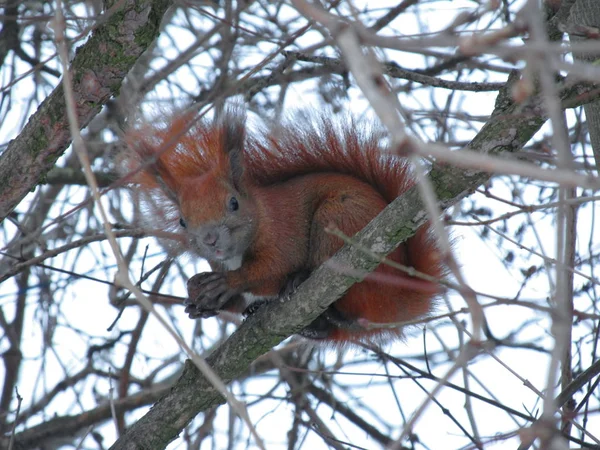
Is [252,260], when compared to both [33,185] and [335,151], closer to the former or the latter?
[335,151]

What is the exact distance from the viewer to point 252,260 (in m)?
2.58

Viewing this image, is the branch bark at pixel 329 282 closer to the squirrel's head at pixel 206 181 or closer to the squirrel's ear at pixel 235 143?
the squirrel's head at pixel 206 181

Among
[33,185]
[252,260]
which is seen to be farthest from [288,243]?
[33,185]

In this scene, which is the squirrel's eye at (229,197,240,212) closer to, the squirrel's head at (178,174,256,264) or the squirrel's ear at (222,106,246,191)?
the squirrel's head at (178,174,256,264)

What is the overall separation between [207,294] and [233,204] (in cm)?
32

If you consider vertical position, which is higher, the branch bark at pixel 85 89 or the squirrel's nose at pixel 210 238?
the branch bark at pixel 85 89

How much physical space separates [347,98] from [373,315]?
41.4 inches

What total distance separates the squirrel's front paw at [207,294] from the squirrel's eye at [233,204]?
225 millimetres

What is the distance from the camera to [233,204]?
2549 mm

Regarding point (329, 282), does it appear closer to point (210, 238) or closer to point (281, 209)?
point (210, 238)

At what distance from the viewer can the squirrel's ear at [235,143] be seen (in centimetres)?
259

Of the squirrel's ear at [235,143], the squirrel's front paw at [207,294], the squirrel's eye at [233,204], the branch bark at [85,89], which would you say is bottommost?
the squirrel's front paw at [207,294]

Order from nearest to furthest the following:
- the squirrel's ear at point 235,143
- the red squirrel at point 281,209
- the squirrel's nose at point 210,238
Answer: the squirrel's nose at point 210,238 < the red squirrel at point 281,209 < the squirrel's ear at point 235,143

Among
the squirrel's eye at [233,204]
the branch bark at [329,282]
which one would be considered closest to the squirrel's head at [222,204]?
the squirrel's eye at [233,204]
